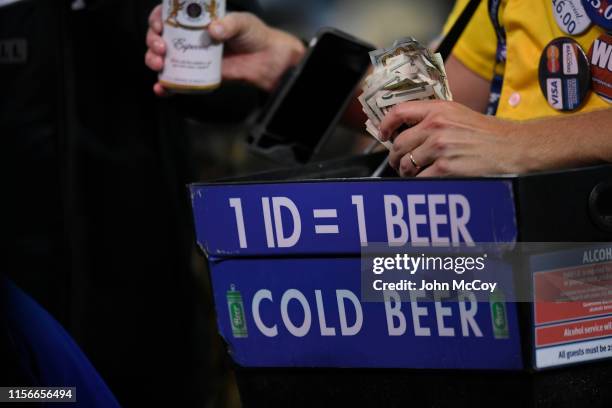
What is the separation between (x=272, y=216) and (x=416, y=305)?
211mm

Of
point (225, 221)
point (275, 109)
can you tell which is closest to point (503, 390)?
point (225, 221)

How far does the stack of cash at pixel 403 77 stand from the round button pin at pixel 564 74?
18 centimetres

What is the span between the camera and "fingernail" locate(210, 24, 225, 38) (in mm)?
1750

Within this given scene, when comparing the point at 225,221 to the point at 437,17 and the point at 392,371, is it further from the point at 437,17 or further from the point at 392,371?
the point at 437,17

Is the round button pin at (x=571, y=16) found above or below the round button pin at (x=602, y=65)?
above

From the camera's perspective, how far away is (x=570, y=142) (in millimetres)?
1112

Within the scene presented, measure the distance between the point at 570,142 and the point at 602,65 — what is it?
0.18m

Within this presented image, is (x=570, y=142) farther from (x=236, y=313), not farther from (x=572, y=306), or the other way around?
(x=236, y=313)

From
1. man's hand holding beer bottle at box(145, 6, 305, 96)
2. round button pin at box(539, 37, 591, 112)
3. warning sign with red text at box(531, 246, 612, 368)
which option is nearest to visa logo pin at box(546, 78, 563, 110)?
round button pin at box(539, 37, 591, 112)

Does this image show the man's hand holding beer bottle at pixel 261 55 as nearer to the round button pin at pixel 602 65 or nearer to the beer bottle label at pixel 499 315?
the round button pin at pixel 602 65

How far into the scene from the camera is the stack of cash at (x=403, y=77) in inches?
46.8

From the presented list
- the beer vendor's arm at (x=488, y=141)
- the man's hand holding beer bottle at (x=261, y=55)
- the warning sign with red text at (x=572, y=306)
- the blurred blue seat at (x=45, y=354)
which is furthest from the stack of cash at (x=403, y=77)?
the man's hand holding beer bottle at (x=261, y=55)

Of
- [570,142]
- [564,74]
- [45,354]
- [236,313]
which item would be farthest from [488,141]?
[45,354]

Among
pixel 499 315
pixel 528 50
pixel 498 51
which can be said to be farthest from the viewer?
pixel 498 51
